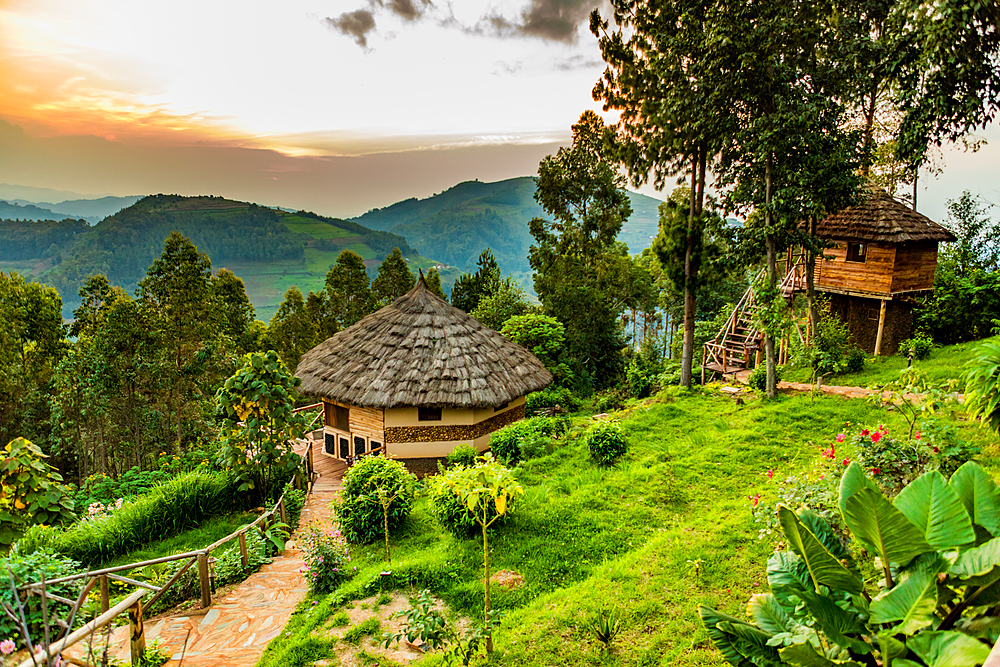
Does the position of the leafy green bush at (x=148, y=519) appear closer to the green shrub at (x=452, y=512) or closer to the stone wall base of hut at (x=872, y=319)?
the green shrub at (x=452, y=512)

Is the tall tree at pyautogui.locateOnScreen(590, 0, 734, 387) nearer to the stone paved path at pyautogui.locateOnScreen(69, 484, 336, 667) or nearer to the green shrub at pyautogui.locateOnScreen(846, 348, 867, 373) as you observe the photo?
the green shrub at pyautogui.locateOnScreen(846, 348, 867, 373)

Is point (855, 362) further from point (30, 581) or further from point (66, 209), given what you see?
point (66, 209)

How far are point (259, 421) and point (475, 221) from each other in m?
142

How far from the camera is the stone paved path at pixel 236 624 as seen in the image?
5430mm

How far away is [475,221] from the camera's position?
148m

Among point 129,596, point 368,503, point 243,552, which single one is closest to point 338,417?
point 368,503

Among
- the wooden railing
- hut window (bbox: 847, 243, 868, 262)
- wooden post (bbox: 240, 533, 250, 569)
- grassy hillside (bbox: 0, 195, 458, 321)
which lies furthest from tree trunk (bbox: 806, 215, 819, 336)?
grassy hillside (bbox: 0, 195, 458, 321)

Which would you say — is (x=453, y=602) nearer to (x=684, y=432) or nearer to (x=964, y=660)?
(x=964, y=660)

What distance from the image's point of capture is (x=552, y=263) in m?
25.0

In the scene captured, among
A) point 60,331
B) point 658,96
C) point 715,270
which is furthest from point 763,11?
point 60,331

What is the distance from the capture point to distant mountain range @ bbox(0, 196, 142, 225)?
225 feet

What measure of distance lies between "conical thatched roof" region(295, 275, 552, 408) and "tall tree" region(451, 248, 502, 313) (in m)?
12.0

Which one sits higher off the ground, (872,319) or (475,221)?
(475,221)

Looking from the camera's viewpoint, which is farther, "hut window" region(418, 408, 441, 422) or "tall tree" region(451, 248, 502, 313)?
"tall tree" region(451, 248, 502, 313)
